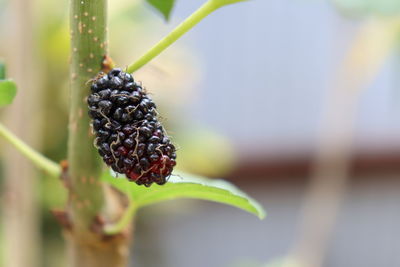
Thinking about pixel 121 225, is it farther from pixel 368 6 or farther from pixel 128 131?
pixel 368 6

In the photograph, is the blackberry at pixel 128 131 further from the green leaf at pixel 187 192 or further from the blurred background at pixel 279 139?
the blurred background at pixel 279 139

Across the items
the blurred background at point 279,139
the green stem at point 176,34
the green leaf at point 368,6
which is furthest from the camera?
the blurred background at point 279,139

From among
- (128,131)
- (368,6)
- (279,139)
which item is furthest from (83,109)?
(279,139)

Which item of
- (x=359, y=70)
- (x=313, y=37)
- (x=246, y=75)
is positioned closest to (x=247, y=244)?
(x=246, y=75)

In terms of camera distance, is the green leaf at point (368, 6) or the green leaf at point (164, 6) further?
the green leaf at point (368, 6)

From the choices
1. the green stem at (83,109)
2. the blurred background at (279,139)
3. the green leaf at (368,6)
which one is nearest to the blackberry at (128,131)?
the green stem at (83,109)

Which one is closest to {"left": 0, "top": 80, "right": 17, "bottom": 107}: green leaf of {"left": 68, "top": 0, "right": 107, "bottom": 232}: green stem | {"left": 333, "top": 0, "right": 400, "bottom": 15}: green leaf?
{"left": 68, "top": 0, "right": 107, "bottom": 232}: green stem
